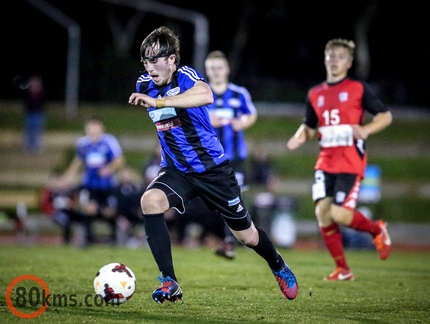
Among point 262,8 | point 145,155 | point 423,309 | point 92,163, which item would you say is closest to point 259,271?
point 423,309

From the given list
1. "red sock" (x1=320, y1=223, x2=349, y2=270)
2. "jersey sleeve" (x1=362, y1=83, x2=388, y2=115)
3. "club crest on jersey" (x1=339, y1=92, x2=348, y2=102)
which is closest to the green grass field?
"red sock" (x1=320, y1=223, x2=349, y2=270)

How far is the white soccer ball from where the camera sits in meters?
6.58

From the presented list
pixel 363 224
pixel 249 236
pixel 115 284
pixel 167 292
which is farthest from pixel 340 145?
pixel 115 284

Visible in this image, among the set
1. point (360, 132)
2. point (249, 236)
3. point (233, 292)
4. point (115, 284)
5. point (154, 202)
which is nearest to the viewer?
point (115, 284)

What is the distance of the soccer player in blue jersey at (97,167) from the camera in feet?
47.5

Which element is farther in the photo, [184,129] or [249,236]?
[249,236]

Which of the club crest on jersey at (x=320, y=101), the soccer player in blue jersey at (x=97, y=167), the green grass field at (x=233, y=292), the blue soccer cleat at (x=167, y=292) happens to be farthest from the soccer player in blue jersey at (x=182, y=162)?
the soccer player in blue jersey at (x=97, y=167)

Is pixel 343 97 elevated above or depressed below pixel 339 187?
above

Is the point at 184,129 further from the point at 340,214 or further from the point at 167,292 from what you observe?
the point at 340,214

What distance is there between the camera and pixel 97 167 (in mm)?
14719

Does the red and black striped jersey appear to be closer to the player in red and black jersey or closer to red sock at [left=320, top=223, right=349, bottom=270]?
the player in red and black jersey

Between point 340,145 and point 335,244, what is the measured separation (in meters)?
1.08

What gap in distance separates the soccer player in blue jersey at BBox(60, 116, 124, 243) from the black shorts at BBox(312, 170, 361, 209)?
5916mm

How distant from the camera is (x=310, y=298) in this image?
748cm
